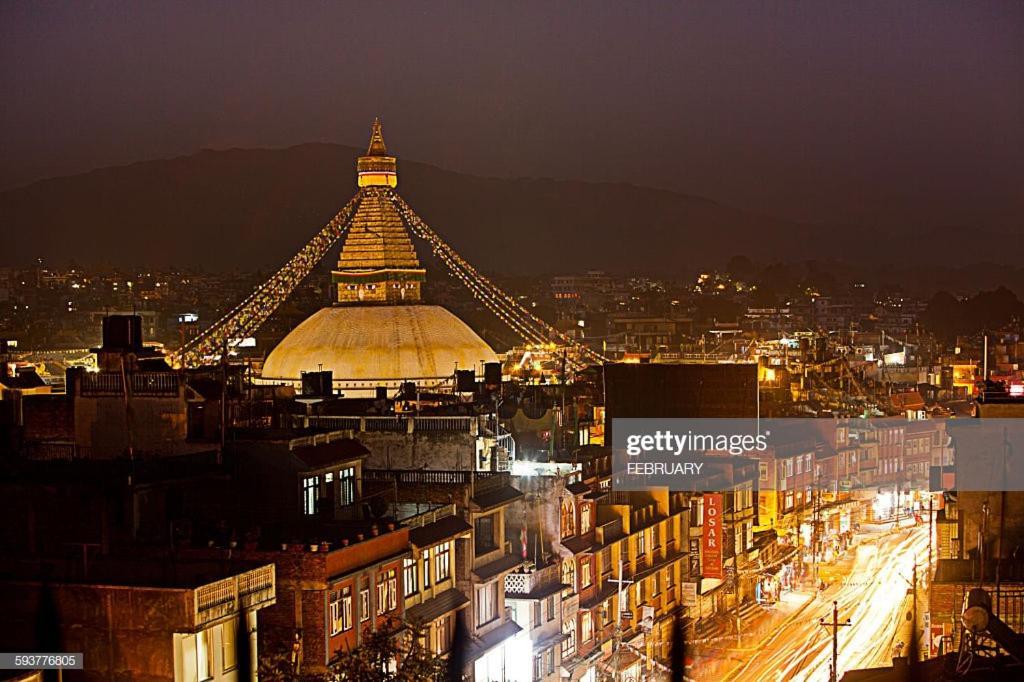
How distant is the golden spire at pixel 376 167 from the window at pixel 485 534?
1099 inches

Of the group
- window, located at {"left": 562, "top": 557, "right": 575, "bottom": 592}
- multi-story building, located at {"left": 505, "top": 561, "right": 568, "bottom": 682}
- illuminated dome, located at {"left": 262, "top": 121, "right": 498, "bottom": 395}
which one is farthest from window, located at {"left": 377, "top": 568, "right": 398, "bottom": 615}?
illuminated dome, located at {"left": 262, "top": 121, "right": 498, "bottom": 395}

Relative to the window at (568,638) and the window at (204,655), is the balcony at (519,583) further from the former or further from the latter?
the window at (204,655)

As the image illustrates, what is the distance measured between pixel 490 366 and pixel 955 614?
22.3 m

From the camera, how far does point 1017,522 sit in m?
18.7

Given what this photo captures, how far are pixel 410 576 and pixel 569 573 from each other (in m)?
5.93

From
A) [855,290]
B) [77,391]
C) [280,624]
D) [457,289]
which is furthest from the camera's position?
[855,290]

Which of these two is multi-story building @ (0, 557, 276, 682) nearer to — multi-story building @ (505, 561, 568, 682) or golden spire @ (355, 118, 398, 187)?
multi-story building @ (505, 561, 568, 682)

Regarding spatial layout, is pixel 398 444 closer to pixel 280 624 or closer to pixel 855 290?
pixel 280 624

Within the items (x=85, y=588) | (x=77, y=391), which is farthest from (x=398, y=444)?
(x=85, y=588)

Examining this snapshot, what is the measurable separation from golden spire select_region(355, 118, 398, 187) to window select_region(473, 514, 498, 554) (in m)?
27.9

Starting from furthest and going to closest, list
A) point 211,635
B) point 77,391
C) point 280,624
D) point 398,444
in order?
point 398,444 < point 77,391 < point 280,624 < point 211,635

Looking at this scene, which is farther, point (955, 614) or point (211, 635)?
point (955, 614)

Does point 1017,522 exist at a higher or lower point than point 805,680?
higher

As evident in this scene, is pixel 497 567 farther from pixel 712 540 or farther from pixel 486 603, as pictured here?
pixel 712 540
